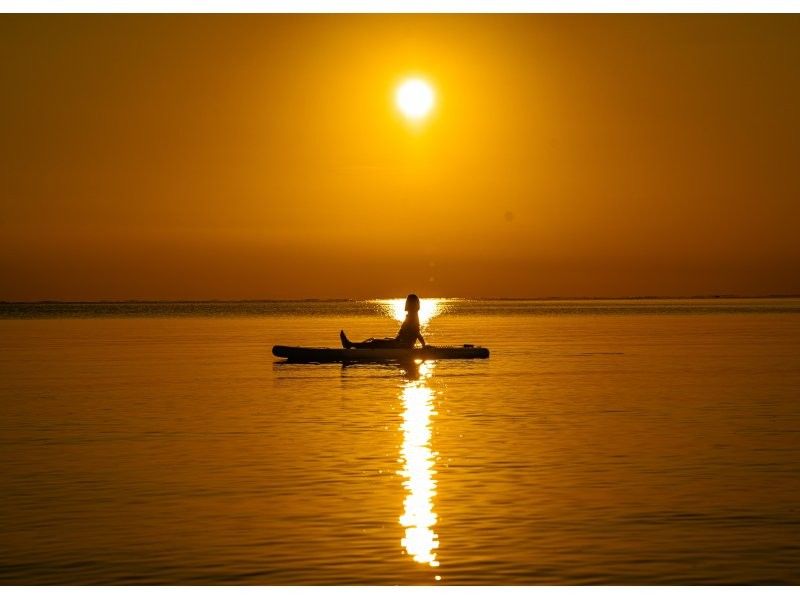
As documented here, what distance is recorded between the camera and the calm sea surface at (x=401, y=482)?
1474cm

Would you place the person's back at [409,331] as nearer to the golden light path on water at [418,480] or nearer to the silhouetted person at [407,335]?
the silhouetted person at [407,335]

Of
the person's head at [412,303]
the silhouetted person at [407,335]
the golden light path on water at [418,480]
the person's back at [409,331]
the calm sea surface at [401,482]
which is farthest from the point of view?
the person's back at [409,331]

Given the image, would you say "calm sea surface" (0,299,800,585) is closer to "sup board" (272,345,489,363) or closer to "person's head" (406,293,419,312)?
"person's head" (406,293,419,312)

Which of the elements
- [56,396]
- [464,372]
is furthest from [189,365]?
[56,396]

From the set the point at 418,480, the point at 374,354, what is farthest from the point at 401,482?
the point at 374,354

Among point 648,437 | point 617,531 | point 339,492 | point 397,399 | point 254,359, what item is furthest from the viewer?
point 254,359

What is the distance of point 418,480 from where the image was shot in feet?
67.1

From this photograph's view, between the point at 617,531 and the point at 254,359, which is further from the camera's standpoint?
the point at 254,359

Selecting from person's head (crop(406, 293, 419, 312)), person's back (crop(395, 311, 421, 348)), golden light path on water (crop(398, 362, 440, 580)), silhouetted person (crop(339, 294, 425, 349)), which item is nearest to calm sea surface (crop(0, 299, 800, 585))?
golden light path on water (crop(398, 362, 440, 580))

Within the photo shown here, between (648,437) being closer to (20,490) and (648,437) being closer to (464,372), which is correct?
(20,490)

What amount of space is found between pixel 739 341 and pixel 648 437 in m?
53.9

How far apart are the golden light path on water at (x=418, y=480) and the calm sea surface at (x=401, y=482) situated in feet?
0.19

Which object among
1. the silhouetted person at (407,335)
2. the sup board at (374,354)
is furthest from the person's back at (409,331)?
the sup board at (374,354)
